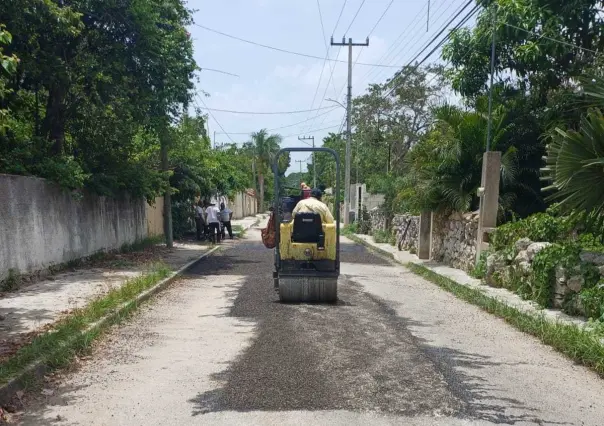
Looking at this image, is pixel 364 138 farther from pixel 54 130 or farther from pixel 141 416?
pixel 141 416

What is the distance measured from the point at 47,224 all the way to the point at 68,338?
18.0 ft

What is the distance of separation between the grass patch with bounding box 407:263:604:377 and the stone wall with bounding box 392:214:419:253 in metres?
8.91

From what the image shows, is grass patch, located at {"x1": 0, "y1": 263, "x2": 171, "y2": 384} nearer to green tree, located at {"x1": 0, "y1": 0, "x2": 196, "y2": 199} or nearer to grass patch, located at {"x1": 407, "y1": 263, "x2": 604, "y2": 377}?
green tree, located at {"x1": 0, "y1": 0, "x2": 196, "y2": 199}

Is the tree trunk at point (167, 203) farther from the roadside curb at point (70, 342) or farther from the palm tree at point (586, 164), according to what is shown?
the palm tree at point (586, 164)

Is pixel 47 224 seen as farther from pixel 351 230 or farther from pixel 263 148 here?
pixel 263 148

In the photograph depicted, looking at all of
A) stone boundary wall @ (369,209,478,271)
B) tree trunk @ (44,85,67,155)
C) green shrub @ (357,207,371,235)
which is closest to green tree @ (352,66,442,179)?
green shrub @ (357,207,371,235)

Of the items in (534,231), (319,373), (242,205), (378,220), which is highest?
(242,205)

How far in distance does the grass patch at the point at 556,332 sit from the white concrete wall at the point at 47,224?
27.1 feet

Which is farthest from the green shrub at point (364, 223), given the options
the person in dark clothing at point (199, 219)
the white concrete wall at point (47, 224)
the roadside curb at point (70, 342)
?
the roadside curb at point (70, 342)

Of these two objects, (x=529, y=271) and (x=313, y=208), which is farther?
(x=529, y=271)

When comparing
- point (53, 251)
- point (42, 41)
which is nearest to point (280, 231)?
point (53, 251)

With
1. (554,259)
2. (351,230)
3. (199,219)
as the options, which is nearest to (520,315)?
(554,259)

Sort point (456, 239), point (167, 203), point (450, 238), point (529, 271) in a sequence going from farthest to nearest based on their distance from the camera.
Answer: point (167, 203)
point (450, 238)
point (456, 239)
point (529, 271)

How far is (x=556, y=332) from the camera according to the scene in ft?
24.4
